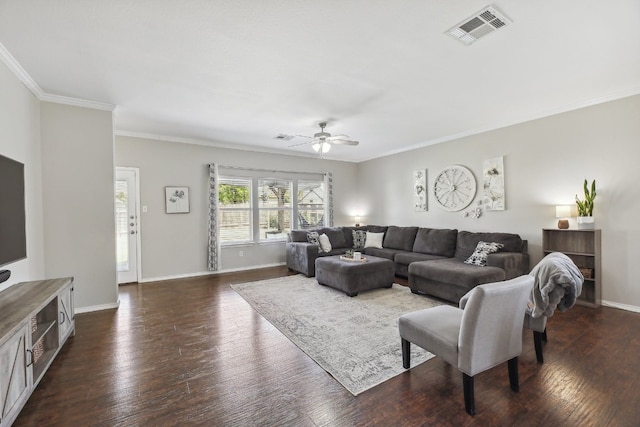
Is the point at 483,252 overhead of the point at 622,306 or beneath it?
overhead

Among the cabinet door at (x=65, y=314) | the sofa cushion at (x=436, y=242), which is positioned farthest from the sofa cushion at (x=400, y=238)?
the cabinet door at (x=65, y=314)

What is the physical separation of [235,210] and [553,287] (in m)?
5.56

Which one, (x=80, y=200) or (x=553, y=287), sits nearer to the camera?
(x=553, y=287)

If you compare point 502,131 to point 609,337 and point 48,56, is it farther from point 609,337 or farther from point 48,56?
point 48,56

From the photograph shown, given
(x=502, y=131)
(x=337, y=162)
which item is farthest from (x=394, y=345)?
(x=337, y=162)

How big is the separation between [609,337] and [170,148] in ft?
22.6

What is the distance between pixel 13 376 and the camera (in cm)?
176


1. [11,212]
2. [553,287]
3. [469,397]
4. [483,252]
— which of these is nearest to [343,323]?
[469,397]

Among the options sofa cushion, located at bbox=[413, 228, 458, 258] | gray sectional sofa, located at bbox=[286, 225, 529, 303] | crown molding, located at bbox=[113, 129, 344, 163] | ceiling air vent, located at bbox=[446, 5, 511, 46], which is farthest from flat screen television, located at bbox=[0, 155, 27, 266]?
sofa cushion, located at bbox=[413, 228, 458, 258]

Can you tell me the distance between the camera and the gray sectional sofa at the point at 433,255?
3868mm

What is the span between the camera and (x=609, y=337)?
2871 millimetres

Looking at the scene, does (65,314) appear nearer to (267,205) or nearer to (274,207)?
(267,205)

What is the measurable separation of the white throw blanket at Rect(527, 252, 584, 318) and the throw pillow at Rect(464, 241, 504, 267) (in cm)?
189

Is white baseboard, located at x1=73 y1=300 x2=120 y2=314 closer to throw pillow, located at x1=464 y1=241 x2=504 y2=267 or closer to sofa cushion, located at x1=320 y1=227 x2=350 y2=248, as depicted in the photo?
sofa cushion, located at x1=320 y1=227 x2=350 y2=248
